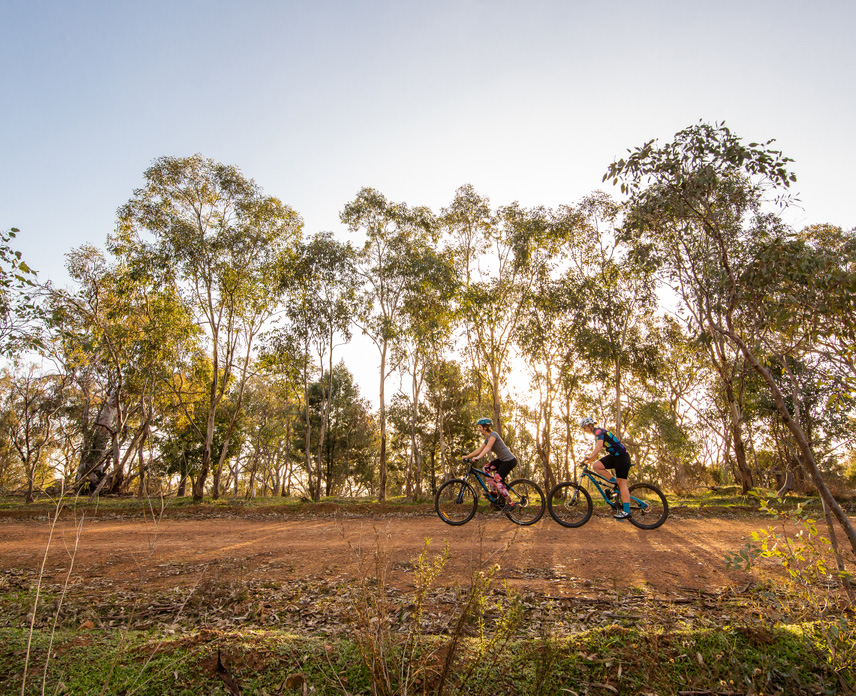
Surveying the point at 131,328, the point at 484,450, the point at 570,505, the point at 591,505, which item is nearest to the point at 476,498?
the point at 484,450

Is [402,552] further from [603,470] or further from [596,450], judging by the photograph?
[603,470]

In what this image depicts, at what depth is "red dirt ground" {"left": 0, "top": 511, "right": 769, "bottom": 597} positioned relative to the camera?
6.19 metres

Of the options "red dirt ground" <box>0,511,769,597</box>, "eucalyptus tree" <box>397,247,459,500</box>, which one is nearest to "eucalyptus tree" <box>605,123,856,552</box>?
"red dirt ground" <box>0,511,769,597</box>

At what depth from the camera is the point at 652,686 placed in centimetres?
331

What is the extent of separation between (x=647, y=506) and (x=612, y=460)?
5.66 ft

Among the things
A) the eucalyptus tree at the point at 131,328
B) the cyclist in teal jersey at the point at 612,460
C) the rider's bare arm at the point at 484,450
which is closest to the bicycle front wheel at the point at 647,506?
the cyclist in teal jersey at the point at 612,460

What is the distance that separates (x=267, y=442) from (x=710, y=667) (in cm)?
4353

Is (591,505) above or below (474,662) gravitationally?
above

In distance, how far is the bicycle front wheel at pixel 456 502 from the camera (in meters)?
10.7

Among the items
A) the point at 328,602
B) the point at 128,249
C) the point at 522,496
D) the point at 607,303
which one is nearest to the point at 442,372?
the point at 607,303

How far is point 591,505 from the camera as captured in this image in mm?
10352

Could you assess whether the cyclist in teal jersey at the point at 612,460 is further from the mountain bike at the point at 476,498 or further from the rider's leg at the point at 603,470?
the mountain bike at the point at 476,498

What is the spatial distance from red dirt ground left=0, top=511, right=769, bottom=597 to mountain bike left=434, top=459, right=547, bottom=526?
294 millimetres

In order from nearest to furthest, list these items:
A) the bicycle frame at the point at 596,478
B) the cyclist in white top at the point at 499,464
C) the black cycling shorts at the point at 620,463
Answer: the black cycling shorts at the point at 620,463 < the bicycle frame at the point at 596,478 < the cyclist in white top at the point at 499,464
